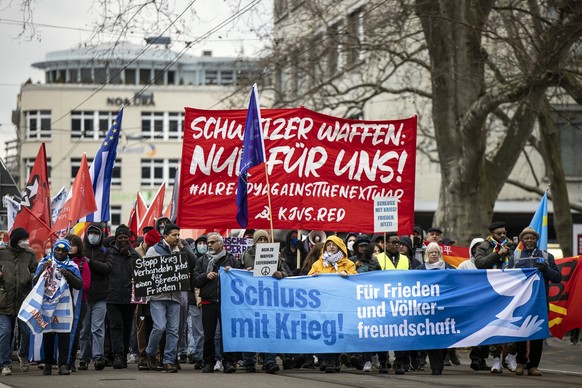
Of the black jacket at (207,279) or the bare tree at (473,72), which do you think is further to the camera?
the bare tree at (473,72)

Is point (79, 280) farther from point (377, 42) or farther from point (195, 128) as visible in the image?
point (377, 42)

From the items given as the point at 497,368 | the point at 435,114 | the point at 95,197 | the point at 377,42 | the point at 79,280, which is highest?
the point at 377,42

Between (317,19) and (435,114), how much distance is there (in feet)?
17.2

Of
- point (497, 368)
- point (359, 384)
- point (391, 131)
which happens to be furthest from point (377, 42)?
point (359, 384)

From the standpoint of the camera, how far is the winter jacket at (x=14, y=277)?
15016 millimetres

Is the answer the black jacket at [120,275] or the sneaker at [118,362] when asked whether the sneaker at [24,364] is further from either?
the black jacket at [120,275]

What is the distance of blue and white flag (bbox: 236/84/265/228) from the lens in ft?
49.7

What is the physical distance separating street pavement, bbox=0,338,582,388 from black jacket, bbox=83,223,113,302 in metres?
0.95

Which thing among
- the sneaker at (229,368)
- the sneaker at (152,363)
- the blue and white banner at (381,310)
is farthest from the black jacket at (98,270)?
the sneaker at (229,368)

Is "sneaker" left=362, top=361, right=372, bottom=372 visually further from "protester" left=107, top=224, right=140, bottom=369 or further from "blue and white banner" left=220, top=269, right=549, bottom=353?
"protester" left=107, top=224, right=140, bottom=369

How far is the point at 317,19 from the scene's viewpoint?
29250 mm

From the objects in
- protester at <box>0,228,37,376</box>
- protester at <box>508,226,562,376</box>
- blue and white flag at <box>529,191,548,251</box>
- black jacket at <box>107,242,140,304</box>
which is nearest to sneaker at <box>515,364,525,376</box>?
protester at <box>508,226,562,376</box>

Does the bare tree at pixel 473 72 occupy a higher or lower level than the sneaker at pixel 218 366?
higher

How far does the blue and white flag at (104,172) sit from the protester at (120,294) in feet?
6.64
